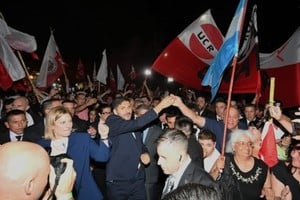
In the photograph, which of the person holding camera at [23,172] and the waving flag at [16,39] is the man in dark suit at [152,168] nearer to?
the person holding camera at [23,172]

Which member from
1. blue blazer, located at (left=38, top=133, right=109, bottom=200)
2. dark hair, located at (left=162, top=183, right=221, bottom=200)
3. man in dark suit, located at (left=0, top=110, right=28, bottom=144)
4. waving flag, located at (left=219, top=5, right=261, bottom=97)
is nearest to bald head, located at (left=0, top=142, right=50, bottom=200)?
dark hair, located at (left=162, top=183, right=221, bottom=200)

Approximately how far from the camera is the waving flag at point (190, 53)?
9.19 m

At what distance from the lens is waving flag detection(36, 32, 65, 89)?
12.2 meters

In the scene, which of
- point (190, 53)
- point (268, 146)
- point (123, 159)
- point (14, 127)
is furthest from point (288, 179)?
point (190, 53)

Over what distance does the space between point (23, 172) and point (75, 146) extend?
9.09 feet

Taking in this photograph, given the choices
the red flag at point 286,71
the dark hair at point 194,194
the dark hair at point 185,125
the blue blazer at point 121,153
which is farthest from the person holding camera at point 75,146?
the red flag at point 286,71

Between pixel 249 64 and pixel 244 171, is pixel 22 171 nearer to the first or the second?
pixel 244 171

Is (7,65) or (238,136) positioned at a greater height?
(7,65)

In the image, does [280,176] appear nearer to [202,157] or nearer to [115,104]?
[202,157]

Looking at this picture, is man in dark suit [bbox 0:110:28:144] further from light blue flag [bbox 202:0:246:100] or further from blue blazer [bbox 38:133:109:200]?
light blue flag [bbox 202:0:246:100]

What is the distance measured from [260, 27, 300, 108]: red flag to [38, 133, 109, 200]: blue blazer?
392cm

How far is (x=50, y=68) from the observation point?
1262 cm

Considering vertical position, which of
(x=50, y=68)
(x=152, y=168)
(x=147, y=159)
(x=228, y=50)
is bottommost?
(x=152, y=168)

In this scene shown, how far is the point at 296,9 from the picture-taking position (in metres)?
28.1
